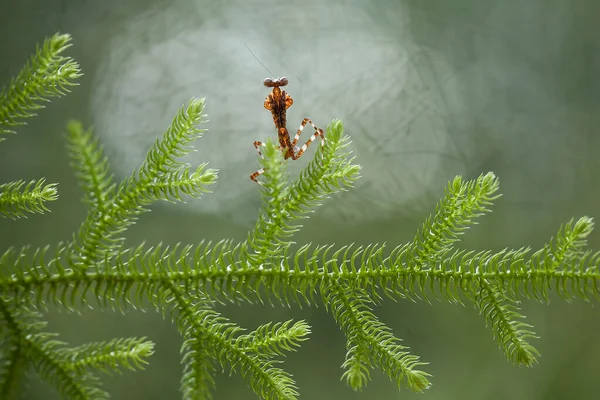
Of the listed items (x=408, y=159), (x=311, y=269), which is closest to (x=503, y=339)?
(x=311, y=269)

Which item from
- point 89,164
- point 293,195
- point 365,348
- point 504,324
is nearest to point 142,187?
point 89,164

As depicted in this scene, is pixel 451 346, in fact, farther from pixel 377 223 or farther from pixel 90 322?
pixel 90 322

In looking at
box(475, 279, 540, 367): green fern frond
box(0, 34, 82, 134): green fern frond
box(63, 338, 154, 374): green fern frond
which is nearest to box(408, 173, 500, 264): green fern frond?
box(475, 279, 540, 367): green fern frond

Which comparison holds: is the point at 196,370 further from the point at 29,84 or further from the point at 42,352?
the point at 29,84

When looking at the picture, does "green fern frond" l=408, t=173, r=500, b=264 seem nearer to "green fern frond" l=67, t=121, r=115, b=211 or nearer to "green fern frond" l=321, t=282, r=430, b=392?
"green fern frond" l=321, t=282, r=430, b=392

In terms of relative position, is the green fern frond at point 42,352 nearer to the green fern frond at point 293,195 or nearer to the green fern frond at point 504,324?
the green fern frond at point 293,195
